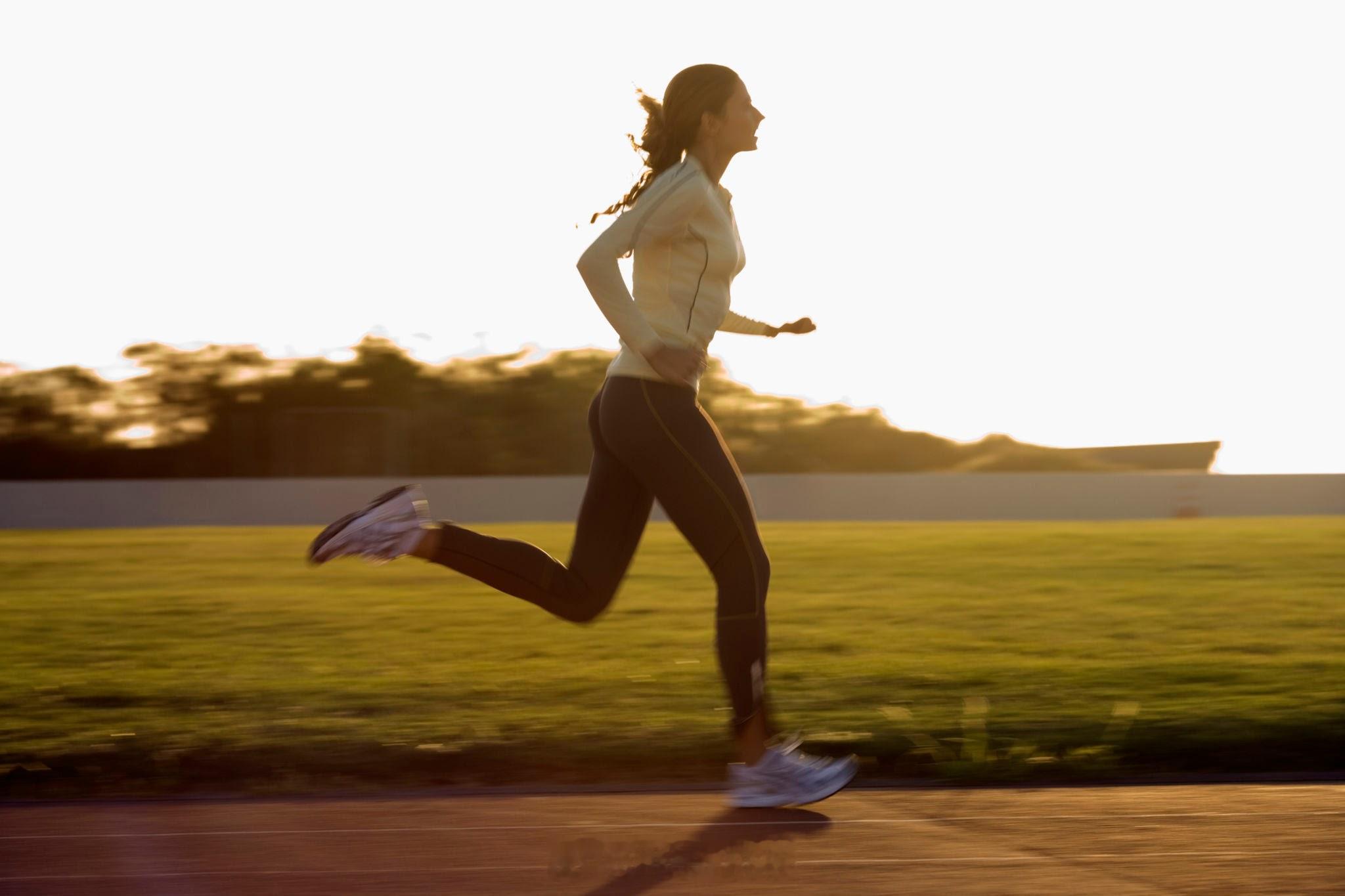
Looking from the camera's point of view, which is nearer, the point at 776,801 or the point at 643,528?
the point at 776,801

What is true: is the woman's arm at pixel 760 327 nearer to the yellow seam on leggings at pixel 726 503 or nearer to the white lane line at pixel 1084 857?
the yellow seam on leggings at pixel 726 503

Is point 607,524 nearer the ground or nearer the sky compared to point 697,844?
nearer the sky

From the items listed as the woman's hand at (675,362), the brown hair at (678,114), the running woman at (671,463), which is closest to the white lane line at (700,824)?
the running woman at (671,463)

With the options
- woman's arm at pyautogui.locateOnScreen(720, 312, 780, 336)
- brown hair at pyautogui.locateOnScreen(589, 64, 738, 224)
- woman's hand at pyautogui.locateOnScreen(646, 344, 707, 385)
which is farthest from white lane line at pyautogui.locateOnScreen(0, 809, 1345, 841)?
brown hair at pyautogui.locateOnScreen(589, 64, 738, 224)

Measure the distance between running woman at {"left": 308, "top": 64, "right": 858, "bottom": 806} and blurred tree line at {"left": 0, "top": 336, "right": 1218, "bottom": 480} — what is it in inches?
808

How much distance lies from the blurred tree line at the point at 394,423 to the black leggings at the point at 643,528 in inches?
808

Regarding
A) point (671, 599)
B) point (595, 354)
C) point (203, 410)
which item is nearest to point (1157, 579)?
point (671, 599)

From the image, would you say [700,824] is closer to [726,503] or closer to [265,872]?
[726,503]

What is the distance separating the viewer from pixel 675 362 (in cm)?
362

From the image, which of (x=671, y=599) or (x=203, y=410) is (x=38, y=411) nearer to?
(x=203, y=410)

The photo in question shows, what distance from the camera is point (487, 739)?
469 centimetres

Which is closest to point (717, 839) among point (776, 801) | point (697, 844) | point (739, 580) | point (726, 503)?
point (697, 844)

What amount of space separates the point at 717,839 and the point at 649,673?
255 centimetres

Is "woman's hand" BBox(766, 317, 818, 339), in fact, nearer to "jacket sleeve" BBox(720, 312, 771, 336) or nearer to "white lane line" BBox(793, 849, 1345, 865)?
"jacket sleeve" BBox(720, 312, 771, 336)
